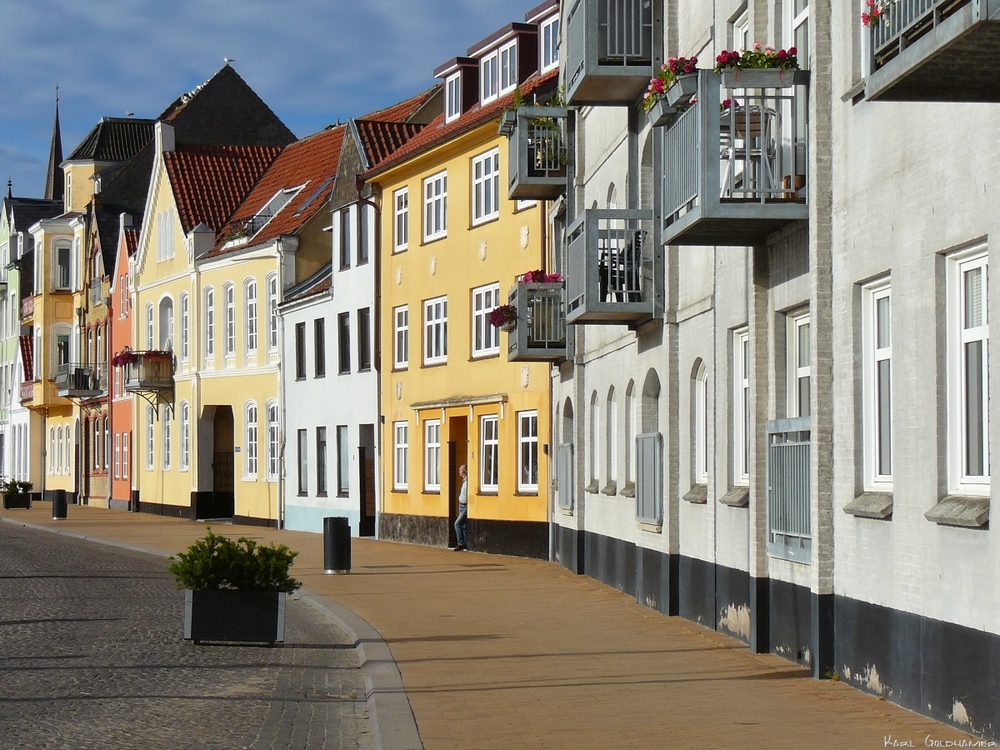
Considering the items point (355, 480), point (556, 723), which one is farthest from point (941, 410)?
point (355, 480)

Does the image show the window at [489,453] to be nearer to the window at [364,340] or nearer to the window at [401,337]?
the window at [401,337]

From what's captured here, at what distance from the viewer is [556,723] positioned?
1128 centimetres

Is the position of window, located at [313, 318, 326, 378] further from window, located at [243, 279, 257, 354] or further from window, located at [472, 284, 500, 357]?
window, located at [472, 284, 500, 357]

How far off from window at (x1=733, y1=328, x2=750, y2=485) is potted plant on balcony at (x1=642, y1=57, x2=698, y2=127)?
7.36 ft

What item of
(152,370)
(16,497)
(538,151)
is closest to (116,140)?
(16,497)

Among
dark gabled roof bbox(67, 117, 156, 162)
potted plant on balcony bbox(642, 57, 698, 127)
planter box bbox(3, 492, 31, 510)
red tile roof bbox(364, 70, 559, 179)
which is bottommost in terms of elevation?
planter box bbox(3, 492, 31, 510)

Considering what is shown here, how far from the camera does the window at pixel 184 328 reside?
53406 mm

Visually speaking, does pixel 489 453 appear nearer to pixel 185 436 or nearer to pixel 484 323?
pixel 484 323

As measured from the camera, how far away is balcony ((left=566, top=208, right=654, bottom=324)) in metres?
20.6

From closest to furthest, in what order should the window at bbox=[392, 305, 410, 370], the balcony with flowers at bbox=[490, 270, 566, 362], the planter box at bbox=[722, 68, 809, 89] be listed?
the planter box at bbox=[722, 68, 809, 89]
the balcony with flowers at bbox=[490, 270, 566, 362]
the window at bbox=[392, 305, 410, 370]

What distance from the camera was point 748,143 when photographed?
46.0 feet

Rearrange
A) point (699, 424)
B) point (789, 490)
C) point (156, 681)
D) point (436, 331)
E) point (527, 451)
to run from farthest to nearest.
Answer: point (436, 331) → point (527, 451) → point (699, 424) → point (789, 490) → point (156, 681)

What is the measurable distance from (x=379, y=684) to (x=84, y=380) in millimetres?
54849

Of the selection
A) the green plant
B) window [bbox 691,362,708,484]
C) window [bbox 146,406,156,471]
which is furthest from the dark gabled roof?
the green plant
